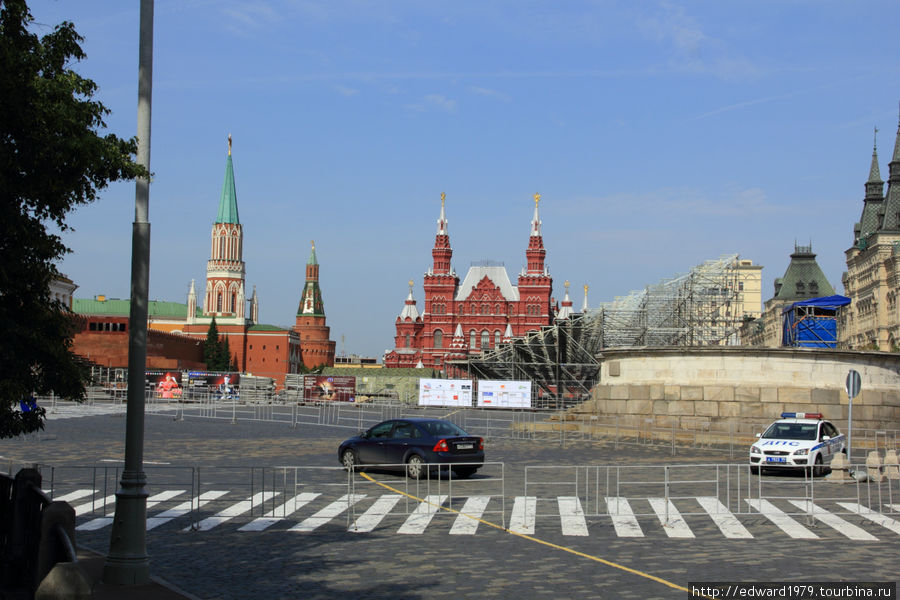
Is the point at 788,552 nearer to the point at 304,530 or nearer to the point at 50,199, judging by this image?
the point at 304,530

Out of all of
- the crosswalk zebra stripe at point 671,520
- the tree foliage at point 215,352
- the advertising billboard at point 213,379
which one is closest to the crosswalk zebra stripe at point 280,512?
the crosswalk zebra stripe at point 671,520

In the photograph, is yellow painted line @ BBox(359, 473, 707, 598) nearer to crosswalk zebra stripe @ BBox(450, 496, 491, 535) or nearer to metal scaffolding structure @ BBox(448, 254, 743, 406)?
crosswalk zebra stripe @ BBox(450, 496, 491, 535)

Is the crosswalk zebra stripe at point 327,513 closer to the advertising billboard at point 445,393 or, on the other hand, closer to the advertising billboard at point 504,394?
the advertising billboard at point 504,394

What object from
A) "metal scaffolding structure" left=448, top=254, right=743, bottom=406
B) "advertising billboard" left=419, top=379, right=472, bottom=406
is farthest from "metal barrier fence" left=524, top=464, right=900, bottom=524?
"advertising billboard" left=419, top=379, right=472, bottom=406

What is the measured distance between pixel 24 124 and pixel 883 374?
28.8 meters

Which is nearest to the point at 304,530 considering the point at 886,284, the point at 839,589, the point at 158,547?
the point at 158,547

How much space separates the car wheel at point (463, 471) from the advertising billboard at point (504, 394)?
3594 cm

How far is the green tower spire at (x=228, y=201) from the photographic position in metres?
177

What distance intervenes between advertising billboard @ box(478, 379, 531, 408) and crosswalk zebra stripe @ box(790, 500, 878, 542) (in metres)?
40.5

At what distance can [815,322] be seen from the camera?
44.4 m

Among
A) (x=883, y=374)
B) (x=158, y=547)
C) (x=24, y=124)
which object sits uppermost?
(x=24, y=124)

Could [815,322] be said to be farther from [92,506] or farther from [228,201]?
[228,201]

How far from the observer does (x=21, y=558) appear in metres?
9.77

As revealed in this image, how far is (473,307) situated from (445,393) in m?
78.6
